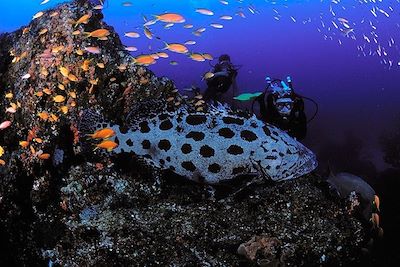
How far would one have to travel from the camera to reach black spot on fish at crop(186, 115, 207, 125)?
234 inches

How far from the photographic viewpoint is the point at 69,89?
664 cm

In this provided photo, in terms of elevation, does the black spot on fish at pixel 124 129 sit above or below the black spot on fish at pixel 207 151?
above

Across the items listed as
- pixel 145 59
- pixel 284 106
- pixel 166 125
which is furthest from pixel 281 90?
pixel 145 59

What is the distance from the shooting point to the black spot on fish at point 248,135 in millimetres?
5691

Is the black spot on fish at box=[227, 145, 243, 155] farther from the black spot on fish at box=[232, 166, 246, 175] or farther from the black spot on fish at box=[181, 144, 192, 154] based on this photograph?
the black spot on fish at box=[181, 144, 192, 154]

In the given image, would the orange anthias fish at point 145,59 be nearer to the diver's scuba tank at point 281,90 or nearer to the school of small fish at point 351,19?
the diver's scuba tank at point 281,90

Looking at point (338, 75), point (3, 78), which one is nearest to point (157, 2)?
point (338, 75)

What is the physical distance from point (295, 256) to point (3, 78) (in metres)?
6.86

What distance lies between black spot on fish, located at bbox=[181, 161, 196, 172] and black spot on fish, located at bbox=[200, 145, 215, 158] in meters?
0.25

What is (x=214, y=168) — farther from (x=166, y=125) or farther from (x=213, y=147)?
(x=166, y=125)

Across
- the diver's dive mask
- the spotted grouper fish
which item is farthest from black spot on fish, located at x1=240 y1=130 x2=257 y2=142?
the diver's dive mask

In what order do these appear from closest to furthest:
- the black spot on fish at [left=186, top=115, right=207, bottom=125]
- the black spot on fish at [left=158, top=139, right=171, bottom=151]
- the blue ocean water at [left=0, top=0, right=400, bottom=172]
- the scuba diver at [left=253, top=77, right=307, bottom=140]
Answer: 1. the black spot on fish at [left=158, top=139, right=171, bottom=151]
2. the black spot on fish at [left=186, top=115, right=207, bottom=125]
3. the scuba diver at [left=253, top=77, right=307, bottom=140]
4. the blue ocean water at [left=0, top=0, right=400, bottom=172]

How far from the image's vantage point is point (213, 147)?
5.73m

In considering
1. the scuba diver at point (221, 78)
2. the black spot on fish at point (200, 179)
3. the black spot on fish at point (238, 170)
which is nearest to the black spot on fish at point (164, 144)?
the black spot on fish at point (200, 179)
